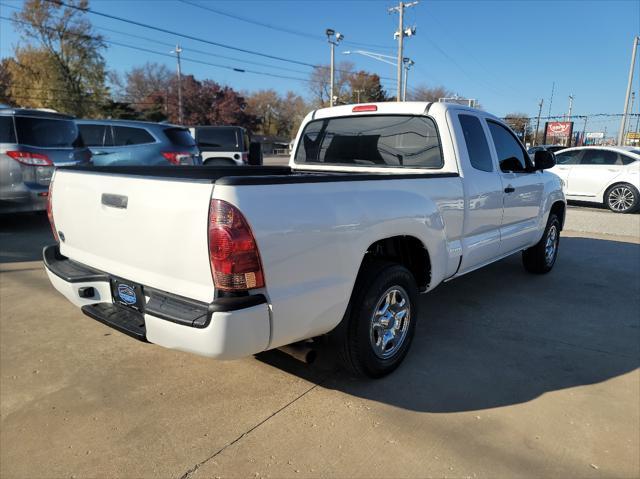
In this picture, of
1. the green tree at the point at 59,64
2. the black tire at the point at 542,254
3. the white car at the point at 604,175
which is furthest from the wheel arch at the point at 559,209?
the green tree at the point at 59,64

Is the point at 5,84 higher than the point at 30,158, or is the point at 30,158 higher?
the point at 5,84

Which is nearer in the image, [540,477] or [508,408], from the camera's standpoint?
[540,477]

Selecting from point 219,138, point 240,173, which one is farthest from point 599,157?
point 240,173

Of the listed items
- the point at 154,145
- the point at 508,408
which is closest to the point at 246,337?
the point at 508,408

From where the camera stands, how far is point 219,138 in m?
15.0

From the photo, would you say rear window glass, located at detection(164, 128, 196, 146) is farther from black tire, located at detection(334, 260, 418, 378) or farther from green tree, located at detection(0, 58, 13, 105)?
green tree, located at detection(0, 58, 13, 105)

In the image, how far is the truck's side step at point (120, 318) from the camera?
245 centimetres

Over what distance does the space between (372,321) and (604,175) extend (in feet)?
38.4

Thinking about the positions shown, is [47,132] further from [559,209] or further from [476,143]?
[559,209]

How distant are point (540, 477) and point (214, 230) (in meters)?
1.97

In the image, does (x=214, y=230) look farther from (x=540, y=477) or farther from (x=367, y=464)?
(x=540, y=477)

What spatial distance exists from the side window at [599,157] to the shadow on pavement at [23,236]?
12682 millimetres

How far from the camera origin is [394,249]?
11.0 feet

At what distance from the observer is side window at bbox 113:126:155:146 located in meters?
9.88
